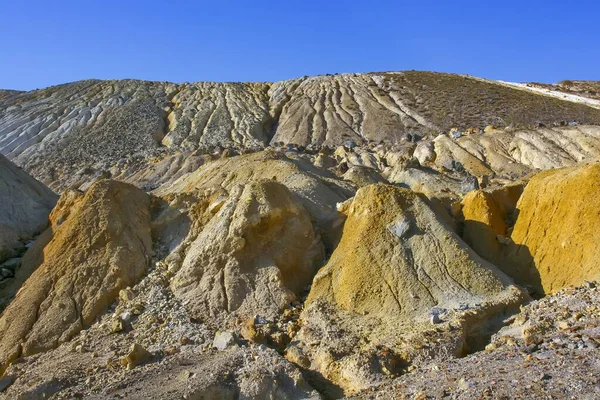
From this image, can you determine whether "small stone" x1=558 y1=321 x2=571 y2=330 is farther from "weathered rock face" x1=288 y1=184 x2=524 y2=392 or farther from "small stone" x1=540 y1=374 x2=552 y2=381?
"small stone" x1=540 y1=374 x2=552 y2=381

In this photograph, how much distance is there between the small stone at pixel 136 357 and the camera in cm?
945

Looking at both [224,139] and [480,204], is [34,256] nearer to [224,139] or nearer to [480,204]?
[480,204]

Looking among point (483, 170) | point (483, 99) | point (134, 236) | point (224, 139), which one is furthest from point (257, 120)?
point (134, 236)

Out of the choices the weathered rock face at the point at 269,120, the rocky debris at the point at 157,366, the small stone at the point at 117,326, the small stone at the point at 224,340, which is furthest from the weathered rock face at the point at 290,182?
the weathered rock face at the point at 269,120

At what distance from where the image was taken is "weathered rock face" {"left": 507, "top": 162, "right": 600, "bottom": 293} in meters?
10.9

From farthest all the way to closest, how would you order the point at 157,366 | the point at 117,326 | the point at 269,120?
the point at 269,120 → the point at 117,326 → the point at 157,366

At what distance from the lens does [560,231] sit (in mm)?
11539

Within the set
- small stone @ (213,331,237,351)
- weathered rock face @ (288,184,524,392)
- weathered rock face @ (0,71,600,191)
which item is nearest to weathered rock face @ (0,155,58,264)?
small stone @ (213,331,237,351)

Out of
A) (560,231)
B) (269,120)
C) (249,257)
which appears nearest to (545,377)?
(560,231)

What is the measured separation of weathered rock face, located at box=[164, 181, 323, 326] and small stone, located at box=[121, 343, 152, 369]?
4.74 feet

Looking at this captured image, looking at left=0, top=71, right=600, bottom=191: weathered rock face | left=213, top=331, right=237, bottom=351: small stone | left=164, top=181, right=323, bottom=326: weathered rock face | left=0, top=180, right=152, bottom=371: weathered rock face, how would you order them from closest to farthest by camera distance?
left=213, top=331, right=237, bottom=351: small stone
left=0, top=180, right=152, bottom=371: weathered rock face
left=164, top=181, right=323, bottom=326: weathered rock face
left=0, top=71, right=600, bottom=191: weathered rock face

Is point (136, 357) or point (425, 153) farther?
point (425, 153)

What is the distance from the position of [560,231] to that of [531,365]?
4.39 meters

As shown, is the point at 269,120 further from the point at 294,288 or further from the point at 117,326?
the point at 117,326
